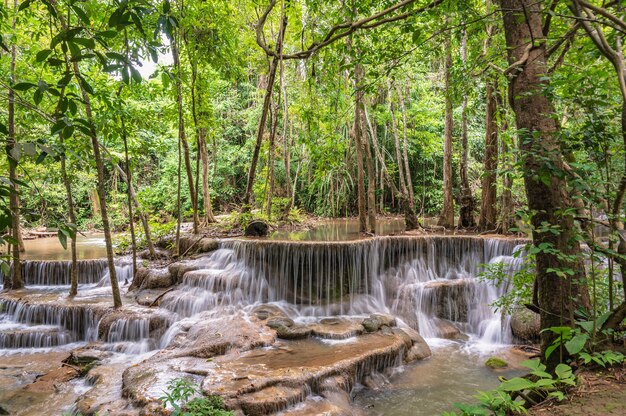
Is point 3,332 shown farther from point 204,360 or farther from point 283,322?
point 283,322

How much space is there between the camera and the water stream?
26.0ft

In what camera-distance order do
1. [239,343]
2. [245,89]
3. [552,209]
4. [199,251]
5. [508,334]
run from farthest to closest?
[245,89], [199,251], [508,334], [239,343], [552,209]

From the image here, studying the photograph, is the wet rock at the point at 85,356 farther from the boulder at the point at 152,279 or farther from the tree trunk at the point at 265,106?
the tree trunk at the point at 265,106

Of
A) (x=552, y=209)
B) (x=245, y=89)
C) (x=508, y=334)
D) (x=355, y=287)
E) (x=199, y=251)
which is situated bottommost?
(x=508, y=334)

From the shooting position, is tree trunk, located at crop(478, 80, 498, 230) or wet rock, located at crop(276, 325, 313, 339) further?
tree trunk, located at crop(478, 80, 498, 230)

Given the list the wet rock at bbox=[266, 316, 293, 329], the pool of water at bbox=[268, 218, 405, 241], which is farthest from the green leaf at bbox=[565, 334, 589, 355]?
the pool of water at bbox=[268, 218, 405, 241]

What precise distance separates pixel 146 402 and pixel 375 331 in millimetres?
4128

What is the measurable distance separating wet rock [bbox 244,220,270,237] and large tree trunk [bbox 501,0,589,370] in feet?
30.9

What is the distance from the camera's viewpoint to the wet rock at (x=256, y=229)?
39.2ft

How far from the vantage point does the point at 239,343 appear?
655 cm

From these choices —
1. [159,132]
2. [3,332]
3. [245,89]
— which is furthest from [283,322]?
[245,89]

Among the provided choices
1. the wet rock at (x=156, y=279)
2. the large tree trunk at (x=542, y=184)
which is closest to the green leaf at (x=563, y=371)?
the large tree trunk at (x=542, y=184)

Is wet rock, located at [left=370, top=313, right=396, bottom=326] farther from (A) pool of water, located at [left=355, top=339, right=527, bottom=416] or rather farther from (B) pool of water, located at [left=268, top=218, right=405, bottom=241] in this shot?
(B) pool of water, located at [left=268, top=218, right=405, bottom=241]

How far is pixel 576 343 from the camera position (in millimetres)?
2730
